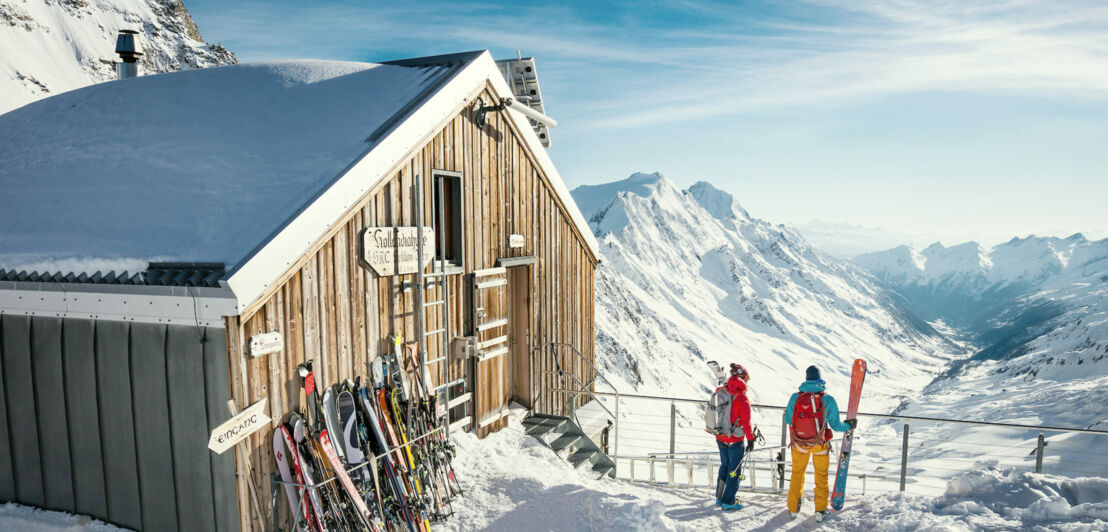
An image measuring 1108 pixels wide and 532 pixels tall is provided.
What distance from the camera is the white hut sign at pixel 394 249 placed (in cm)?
681

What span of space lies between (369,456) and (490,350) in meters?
3.28

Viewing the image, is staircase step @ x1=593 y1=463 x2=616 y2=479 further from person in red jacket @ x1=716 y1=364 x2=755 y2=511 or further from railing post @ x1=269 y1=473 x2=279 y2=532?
railing post @ x1=269 y1=473 x2=279 y2=532

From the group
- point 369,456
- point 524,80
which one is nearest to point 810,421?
point 369,456

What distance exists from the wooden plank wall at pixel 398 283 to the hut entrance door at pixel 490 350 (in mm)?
75

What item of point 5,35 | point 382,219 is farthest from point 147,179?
point 5,35

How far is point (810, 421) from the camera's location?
6.88 meters

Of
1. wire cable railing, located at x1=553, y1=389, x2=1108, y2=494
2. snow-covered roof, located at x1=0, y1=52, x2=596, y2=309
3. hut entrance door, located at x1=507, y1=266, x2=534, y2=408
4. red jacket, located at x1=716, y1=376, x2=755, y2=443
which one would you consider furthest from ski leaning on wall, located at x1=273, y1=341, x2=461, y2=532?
wire cable railing, located at x1=553, y1=389, x2=1108, y2=494

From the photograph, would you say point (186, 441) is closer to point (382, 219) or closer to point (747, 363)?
point (382, 219)

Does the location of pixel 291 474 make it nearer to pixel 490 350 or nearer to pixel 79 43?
pixel 490 350

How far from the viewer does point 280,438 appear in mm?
5645

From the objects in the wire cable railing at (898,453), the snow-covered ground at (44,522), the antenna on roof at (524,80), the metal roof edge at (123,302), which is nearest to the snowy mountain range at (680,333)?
the wire cable railing at (898,453)

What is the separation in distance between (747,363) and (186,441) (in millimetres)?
140063

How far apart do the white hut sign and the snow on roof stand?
867 millimetres

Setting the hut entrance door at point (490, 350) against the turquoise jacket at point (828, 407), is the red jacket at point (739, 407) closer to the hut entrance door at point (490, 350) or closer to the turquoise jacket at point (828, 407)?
the turquoise jacket at point (828, 407)
